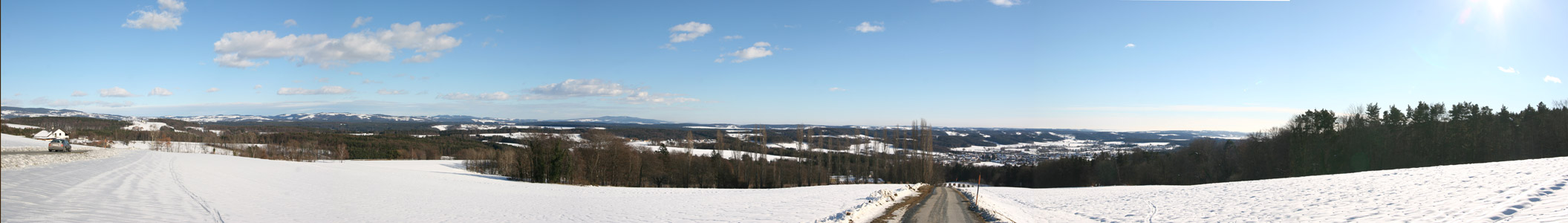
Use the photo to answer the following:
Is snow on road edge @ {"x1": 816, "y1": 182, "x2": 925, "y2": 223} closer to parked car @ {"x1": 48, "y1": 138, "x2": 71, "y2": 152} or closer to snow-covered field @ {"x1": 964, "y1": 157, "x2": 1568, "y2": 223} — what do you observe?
snow-covered field @ {"x1": 964, "y1": 157, "x2": 1568, "y2": 223}

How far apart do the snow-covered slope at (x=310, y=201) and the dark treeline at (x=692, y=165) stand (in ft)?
61.6

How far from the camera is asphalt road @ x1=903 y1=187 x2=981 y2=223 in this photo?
17375mm

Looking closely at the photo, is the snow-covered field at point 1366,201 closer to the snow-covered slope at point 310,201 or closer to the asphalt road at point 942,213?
the asphalt road at point 942,213

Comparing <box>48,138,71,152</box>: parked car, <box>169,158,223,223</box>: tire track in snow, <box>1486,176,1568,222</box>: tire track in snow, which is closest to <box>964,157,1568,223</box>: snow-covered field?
<box>1486,176,1568,222</box>: tire track in snow

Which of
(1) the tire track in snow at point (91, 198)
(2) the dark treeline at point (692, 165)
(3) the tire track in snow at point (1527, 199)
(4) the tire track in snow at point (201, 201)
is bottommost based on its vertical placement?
(2) the dark treeline at point (692, 165)

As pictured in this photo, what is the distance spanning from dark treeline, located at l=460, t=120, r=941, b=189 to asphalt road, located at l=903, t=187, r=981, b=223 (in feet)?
106

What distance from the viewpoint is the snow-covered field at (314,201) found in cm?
1320

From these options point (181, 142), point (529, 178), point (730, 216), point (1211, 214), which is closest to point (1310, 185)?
point (1211, 214)

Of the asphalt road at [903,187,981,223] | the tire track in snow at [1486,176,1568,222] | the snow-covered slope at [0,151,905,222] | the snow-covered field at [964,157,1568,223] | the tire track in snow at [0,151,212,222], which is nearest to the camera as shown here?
the tire track in snow at [0,151,212,222]

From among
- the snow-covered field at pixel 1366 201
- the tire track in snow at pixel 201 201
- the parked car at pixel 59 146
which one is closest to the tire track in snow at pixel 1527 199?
the snow-covered field at pixel 1366 201

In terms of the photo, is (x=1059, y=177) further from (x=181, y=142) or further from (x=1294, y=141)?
(x=181, y=142)

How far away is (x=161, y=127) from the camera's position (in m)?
142

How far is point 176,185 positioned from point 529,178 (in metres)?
32.0

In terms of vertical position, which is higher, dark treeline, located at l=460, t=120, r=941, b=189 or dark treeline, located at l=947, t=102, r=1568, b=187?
dark treeline, located at l=947, t=102, r=1568, b=187
